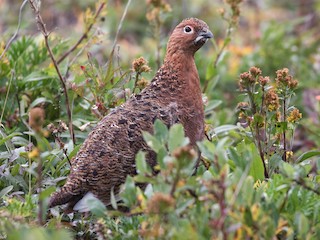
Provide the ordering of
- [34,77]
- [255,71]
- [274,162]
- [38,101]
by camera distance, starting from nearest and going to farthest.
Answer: [255,71]
[274,162]
[38,101]
[34,77]

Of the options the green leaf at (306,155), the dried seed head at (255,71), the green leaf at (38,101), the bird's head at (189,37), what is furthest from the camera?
the green leaf at (38,101)

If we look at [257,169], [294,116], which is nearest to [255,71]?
[294,116]

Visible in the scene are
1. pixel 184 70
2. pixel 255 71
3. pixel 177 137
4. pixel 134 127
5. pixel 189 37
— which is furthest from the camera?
pixel 189 37

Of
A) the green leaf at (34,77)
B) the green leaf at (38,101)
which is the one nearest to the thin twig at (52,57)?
the green leaf at (38,101)

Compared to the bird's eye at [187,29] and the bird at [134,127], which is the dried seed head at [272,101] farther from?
the bird's eye at [187,29]

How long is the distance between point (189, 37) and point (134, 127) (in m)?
0.75

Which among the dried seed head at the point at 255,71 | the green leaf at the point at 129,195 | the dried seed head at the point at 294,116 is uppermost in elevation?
the dried seed head at the point at 255,71

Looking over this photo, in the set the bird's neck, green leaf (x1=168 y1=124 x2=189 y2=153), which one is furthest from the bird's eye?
green leaf (x1=168 y1=124 x2=189 y2=153)

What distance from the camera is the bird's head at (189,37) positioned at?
4.21 m

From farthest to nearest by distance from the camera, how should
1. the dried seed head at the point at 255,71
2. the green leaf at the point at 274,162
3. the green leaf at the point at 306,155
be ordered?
the green leaf at the point at 306,155, the green leaf at the point at 274,162, the dried seed head at the point at 255,71

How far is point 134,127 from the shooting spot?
3730 mm

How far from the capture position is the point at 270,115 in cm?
378

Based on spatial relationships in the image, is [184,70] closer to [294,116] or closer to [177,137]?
[294,116]

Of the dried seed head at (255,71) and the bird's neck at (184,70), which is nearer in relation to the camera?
the dried seed head at (255,71)
